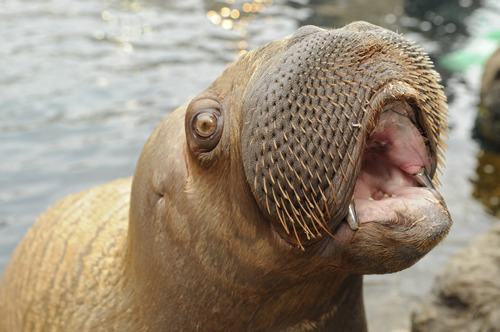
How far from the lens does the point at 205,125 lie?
2910 mm

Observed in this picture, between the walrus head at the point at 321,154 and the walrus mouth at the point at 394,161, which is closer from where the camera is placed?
the walrus head at the point at 321,154

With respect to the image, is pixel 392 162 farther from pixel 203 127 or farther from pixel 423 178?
pixel 203 127

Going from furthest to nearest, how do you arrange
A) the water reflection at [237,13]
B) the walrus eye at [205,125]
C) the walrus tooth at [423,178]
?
the water reflection at [237,13] → the walrus eye at [205,125] → the walrus tooth at [423,178]

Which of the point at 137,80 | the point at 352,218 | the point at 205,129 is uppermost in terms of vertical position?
the point at 205,129

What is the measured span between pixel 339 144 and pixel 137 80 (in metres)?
8.81

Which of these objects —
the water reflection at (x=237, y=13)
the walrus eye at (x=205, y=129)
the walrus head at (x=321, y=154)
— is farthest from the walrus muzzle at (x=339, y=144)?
the water reflection at (x=237, y=13)

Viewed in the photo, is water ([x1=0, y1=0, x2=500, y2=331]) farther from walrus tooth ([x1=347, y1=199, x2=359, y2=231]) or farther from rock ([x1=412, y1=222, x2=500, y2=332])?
walrus tooth ([x1=347, y1=199, x2=359, y2=231])

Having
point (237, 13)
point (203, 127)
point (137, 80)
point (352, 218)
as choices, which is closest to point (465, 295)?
point (352, 218)

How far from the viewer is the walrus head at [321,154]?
8.61 ft

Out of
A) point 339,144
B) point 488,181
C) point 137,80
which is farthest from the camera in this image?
point 137,80

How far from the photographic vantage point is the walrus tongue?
286 centimetres

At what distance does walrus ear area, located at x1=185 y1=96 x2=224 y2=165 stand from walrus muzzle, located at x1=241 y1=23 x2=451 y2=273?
18 centimetres

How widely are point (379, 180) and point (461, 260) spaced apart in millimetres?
2790

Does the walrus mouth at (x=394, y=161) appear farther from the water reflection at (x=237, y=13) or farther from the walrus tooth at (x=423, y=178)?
the water reflection at (x=237, y=13)
